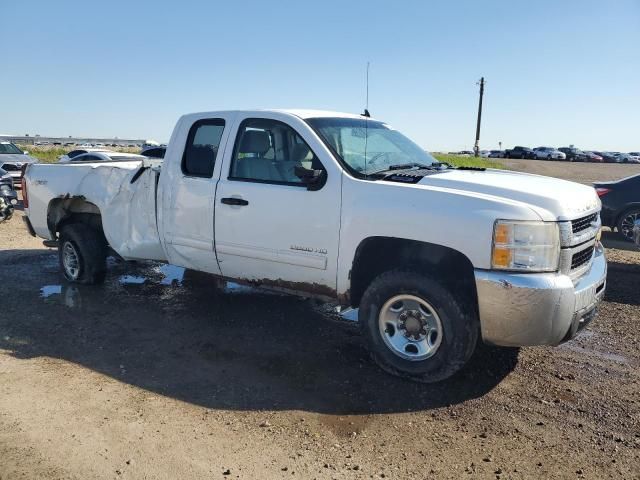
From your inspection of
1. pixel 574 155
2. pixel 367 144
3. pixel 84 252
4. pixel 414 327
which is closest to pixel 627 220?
pixel 367 144

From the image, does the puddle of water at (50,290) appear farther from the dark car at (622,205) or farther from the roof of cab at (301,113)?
the dark car at (622,205)

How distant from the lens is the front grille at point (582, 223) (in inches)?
148

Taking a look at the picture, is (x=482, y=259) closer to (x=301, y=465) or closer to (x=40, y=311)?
(x=301, y=465)

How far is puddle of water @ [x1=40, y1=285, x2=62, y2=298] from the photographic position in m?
6.34

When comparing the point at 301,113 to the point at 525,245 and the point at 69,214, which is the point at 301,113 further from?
Answer: the point at 69,214

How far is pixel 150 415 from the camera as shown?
11.6 ft

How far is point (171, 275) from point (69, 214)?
1531mm

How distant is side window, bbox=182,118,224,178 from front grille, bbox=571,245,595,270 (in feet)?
10.4

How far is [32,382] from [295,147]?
109 inches

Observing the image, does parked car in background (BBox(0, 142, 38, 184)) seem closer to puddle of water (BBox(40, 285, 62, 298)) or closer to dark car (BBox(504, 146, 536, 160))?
puddle of water (BBox(40, 285, 62, 298))

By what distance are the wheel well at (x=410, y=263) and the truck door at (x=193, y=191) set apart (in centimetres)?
149

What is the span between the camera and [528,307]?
3494mm

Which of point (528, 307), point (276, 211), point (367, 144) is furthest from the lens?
point (367, 144)

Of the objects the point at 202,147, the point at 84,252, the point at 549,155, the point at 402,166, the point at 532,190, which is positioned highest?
the point at 202,147
